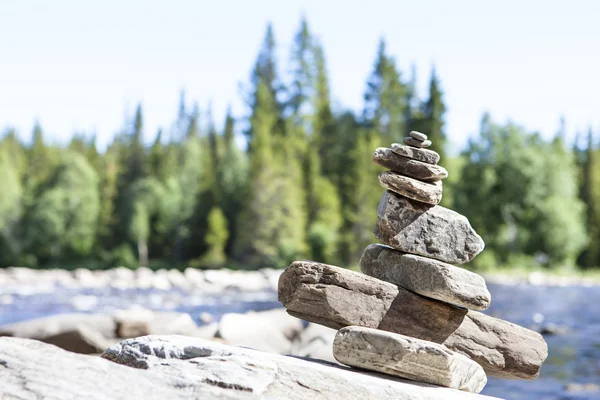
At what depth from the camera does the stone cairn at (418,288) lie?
6.29 metres

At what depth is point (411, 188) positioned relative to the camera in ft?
21.7

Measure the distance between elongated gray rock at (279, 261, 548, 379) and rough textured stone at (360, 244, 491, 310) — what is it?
0.16 meters

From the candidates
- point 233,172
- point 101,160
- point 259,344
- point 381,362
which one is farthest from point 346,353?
point 101,160

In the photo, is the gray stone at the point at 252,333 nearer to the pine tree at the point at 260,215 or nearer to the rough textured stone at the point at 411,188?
the rough textured stone at the point at 411,188

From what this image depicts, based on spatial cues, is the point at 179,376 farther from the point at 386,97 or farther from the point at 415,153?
the point at 386,97

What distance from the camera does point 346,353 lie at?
605 centimetres

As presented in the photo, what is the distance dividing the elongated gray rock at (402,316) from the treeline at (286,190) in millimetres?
37970

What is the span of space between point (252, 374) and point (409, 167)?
2.70 m

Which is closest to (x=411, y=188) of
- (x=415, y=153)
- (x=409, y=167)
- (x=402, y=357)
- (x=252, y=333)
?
(x=409, y=167)

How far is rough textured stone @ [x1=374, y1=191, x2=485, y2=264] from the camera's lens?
671cm

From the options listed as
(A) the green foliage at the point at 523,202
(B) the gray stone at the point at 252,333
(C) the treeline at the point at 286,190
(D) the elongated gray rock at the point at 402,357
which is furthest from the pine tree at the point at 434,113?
(D) the elongated gray rock at the point at 402,357

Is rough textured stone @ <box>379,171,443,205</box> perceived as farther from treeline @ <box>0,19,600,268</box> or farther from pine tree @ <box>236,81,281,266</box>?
pine tree @ <box>236,81,281,266</box>

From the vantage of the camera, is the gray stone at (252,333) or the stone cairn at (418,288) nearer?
the stone cairn at (418,288)

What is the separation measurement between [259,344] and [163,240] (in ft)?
164
